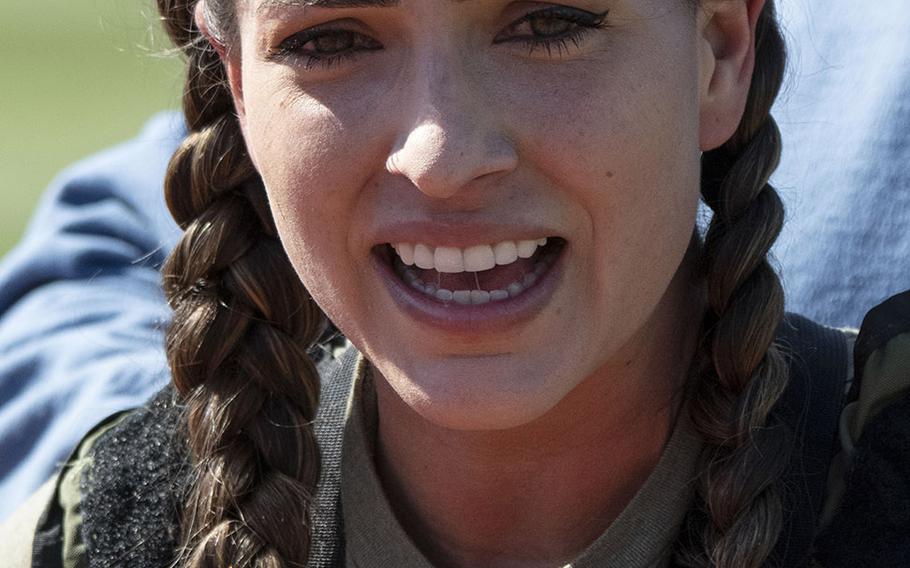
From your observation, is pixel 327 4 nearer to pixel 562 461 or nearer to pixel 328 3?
pixel 328 3

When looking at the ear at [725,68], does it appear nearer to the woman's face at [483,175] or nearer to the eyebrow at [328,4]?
the woman's face at [483,175]

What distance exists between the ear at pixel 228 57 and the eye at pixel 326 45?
0.53 ft

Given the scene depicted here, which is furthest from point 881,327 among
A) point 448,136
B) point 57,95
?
point 57,95

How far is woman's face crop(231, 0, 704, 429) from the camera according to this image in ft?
5.21

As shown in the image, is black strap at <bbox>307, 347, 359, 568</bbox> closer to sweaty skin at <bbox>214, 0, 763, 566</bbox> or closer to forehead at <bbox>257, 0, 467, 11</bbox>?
sweaty skin at <bbox>214, 0, 763, 566</bbox>

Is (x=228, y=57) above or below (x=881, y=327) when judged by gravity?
above

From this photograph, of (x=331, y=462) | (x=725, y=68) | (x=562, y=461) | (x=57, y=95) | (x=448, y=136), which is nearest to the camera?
(x=448, y=136)

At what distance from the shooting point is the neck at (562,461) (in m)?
1.86

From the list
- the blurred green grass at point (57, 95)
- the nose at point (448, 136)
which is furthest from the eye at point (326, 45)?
the blurred green grass at point (57, 95)

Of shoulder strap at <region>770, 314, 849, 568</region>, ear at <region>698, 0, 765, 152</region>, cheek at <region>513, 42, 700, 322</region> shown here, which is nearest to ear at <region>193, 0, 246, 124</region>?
cheek at <region>513, 42, 700, 322</region>

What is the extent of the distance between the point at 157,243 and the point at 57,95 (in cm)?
454

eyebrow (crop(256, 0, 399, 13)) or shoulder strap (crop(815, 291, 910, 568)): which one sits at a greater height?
eyebrow (crop(256, 0, 399, 13))

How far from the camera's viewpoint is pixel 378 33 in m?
1.64

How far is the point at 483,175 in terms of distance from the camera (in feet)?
5.15
